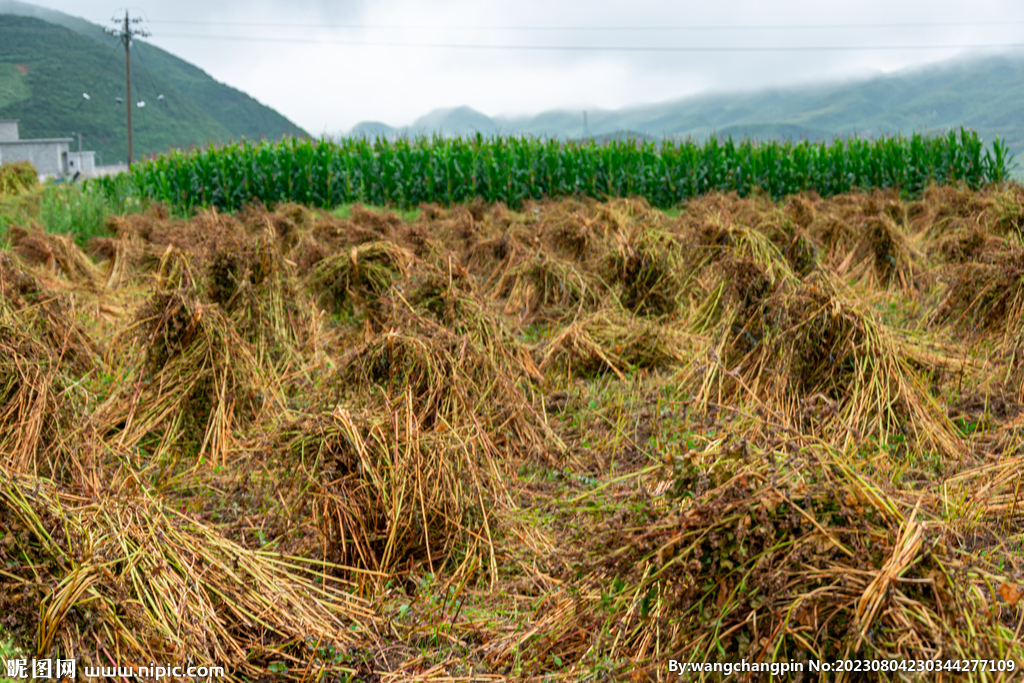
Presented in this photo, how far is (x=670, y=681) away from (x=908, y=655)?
0.59m

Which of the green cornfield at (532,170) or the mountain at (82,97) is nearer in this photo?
the green cornfield at (532,170)

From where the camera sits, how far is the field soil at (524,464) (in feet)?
6.05

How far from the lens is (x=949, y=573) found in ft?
5.60

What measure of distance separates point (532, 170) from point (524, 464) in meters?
11.9

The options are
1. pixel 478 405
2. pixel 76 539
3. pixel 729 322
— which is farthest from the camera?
pixel 729 322

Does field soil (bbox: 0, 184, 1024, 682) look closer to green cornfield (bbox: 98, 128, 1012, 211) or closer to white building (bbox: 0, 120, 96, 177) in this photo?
green cornfield (bbox: 98, 128, 1012, 211)

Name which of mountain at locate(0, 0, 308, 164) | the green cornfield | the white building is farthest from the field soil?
mountain at locate(0, 0, 308, 164)

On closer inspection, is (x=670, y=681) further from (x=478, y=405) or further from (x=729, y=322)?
(x=729, y=322)

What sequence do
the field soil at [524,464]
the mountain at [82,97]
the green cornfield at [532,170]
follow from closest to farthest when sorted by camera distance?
the field soil at [524,464]
the green cornfield at [532,170]
the mountain at [82,97]

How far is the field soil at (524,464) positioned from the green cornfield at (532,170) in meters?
7.92

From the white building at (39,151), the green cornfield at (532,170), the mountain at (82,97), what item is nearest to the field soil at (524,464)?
the green cornfield at (532,170)

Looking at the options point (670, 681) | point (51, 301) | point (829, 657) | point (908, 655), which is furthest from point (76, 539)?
point (51, 301)

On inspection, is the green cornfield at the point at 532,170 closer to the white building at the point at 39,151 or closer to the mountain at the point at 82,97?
the white building at the point at 39,151

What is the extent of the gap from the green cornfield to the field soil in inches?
312
